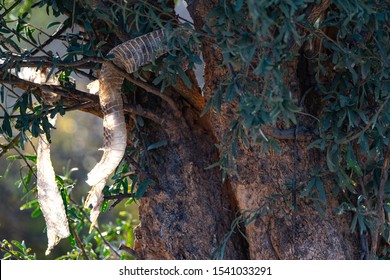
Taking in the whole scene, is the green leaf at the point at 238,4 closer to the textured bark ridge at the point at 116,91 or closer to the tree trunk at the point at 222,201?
the textured bark ridge at the point at 116,91

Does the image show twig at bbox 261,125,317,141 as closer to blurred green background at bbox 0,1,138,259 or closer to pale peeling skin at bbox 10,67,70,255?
pale peeling skin at bbox 10,67,70,255

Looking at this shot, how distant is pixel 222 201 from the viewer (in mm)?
2127

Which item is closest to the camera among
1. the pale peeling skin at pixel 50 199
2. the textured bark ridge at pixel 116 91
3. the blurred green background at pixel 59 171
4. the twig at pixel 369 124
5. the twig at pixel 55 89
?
the twig at pixel 369 124

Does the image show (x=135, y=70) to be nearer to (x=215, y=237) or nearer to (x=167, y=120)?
(x=167, y=120)

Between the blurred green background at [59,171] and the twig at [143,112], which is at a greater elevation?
the blurred green background at [59,171]

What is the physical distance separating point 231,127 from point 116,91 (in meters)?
0.39

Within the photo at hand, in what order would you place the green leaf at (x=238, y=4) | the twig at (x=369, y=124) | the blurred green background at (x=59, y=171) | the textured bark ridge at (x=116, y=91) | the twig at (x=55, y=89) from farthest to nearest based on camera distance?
the blurred green background at (x=59, y=171) → the twig at (x=55, y=89) → the textured bark ridge at (x=116, y=91) → the twig at (x=369, y=124) → the green leaf at (x=238, y=4)

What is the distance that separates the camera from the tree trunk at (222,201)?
1.95 meters

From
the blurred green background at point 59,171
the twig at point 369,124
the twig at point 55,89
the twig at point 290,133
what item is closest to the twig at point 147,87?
the twig at point 55,89

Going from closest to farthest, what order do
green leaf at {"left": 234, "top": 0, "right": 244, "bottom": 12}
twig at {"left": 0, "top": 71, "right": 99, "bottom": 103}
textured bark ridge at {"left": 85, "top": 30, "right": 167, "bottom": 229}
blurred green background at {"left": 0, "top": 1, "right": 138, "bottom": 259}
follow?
1. green leaf at {"left": 234, "top": 0, "right": 244, "bottom": 12}
2. textured bark ridge at {"left": 85, "top": 30, "right": 167, "bottom": 229}
3. twig at {"left": 0, "top": 71, "right": 99, "bottom": 103}
4. blurred green background at {"left": 0, "top": 1, "right": 138, "bottom": 259}

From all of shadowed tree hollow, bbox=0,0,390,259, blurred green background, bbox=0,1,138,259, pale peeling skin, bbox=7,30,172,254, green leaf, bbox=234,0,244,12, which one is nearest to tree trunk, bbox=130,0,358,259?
shadowed tree hollow, bbox=0,0,390,259

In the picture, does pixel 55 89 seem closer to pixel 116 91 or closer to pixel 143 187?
pixel 116 91

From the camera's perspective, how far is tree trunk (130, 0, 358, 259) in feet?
6.38

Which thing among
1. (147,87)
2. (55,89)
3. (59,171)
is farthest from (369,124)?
(59,171)
